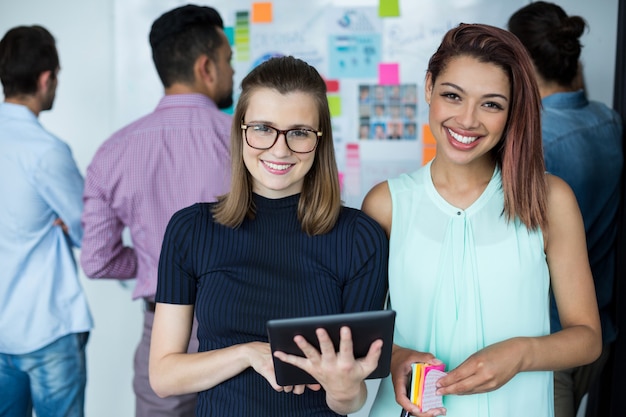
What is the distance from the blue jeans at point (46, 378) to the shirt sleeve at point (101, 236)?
0.28 meters

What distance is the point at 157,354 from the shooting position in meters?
1.52

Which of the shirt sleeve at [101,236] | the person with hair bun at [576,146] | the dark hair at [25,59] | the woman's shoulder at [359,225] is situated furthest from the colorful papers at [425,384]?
the dark hair at [25,59]

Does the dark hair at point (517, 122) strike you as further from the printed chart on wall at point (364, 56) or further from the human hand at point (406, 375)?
the printed chart on wall at point (364, 56)

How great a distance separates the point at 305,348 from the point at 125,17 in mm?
2684

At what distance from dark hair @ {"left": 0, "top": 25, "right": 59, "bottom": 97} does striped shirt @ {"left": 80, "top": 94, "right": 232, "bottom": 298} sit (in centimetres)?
45

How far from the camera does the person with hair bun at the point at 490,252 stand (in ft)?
5.01

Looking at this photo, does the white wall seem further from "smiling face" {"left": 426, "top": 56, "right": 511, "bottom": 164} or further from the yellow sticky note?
"smiling face" {"left": 426, "top": 56, "right": 511, "bottom": 164}

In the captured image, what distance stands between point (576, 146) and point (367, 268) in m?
1.16

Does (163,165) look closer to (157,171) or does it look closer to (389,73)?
(157,171)

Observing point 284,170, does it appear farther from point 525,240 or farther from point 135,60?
point 135,60

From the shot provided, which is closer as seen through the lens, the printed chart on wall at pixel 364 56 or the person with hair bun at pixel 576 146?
the person with hair bun at pixel 576 146

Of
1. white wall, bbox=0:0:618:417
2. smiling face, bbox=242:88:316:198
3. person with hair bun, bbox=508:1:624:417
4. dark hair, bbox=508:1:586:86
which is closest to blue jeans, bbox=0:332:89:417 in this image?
white wall, bbox=0:0:618:417

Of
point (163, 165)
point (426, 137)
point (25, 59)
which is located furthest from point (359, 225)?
point (426, 137)

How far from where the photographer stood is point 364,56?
3348 millimetres
